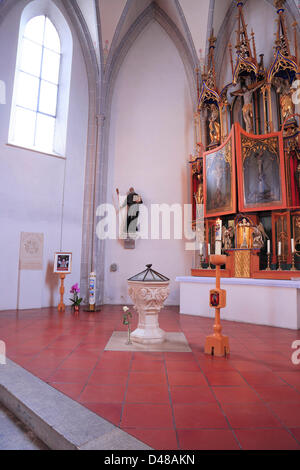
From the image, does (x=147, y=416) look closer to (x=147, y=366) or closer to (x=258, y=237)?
(x=147, y=366)

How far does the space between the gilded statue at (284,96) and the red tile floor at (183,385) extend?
6.00 meters

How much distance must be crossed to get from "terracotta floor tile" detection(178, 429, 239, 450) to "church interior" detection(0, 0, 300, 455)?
2.29 ft

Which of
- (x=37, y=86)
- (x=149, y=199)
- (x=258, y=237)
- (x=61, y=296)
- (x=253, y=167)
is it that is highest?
(x=37, y=86)

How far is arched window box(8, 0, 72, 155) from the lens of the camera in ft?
33.3

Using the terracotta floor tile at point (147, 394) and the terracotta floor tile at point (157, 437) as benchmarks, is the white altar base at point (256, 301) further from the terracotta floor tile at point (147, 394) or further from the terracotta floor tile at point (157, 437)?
the terracotta floor tile at point (157, 437)

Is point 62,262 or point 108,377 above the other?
point 62,262

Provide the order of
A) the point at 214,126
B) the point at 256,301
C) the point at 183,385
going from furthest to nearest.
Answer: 1. the point at 214,126
2. the point at 256,301
3. the point at 183,385

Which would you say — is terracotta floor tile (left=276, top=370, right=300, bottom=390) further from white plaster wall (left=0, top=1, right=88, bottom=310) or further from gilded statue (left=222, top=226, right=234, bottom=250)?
white plaster wall (left=0, top=1, right=88, bottom=310)

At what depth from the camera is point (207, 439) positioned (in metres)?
2.18

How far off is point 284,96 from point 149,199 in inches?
200

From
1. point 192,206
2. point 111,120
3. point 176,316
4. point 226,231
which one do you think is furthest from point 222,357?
point 111,120

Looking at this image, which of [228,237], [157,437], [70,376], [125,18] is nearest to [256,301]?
[228,237]

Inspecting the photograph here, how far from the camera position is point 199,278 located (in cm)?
823

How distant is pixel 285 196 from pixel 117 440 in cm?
761
